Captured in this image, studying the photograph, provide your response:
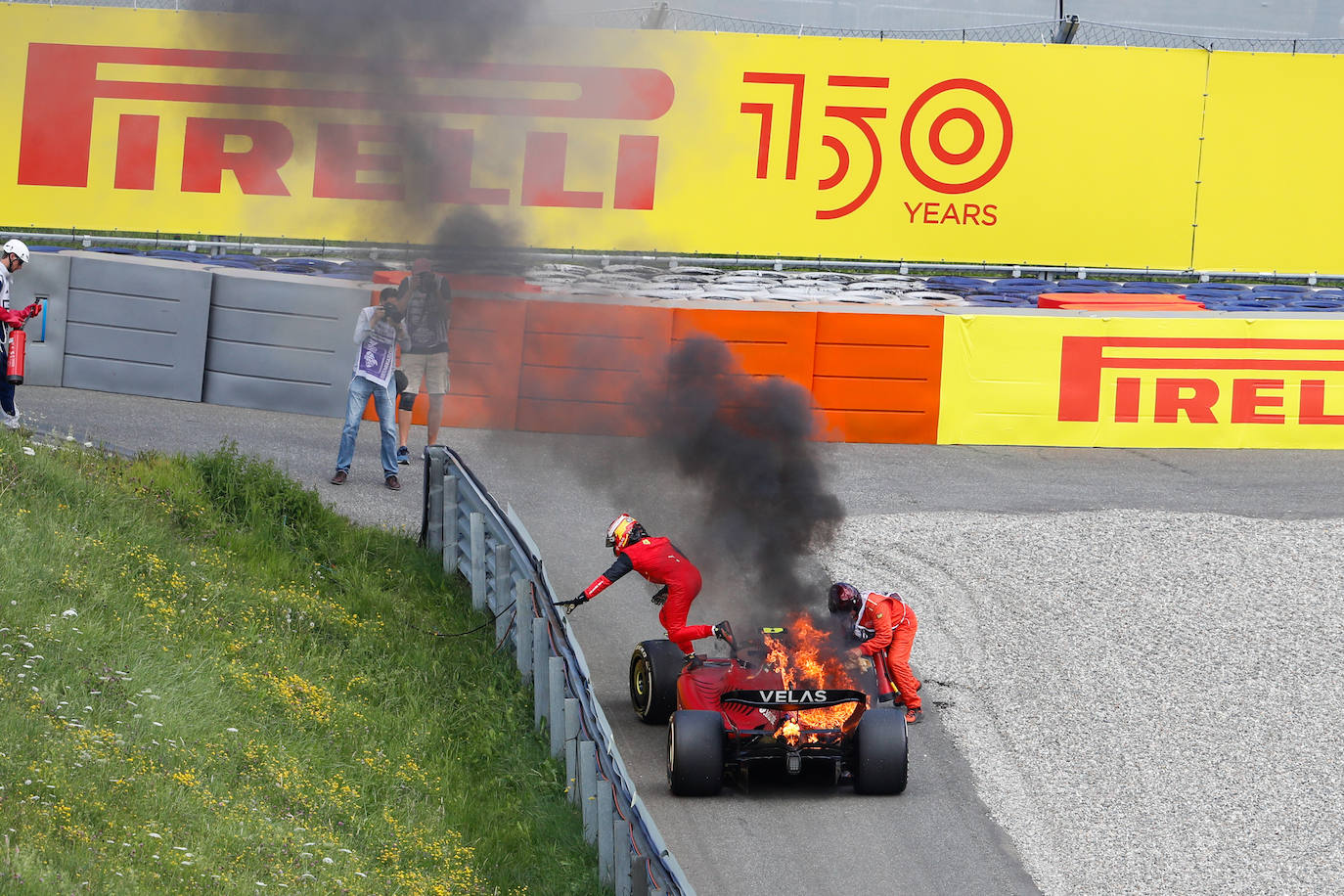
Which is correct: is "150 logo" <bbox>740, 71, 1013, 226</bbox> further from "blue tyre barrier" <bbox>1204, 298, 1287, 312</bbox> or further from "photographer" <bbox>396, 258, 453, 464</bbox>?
Result: "photographer" <bbox>396, 258, 453, 464</bbox>

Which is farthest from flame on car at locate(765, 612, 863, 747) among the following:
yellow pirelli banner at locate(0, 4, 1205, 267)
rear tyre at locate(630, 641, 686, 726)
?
yellow pirelli banner at locate(0, 4, 1205, 267)

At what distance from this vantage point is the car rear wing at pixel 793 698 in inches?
440

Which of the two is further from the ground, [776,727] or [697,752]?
[776,727]

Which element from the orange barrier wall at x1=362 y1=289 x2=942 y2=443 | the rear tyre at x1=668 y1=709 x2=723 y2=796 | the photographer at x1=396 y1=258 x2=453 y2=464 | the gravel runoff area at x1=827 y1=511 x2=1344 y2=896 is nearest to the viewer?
the gravel runoff area at x1=827 y1=511 x2=1344 y2=896

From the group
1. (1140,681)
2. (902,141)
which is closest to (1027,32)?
(902,141)

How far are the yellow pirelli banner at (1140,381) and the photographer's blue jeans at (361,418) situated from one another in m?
7.13

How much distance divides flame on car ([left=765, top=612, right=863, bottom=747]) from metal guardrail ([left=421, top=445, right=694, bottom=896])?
4.48 feet

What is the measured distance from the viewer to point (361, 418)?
16.5m

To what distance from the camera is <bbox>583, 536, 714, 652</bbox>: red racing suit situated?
1248cm

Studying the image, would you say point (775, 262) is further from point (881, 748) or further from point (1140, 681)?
point (881, 748)

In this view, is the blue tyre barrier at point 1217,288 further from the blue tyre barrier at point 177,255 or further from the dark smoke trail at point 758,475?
the blue tyre barrier at point 177,255

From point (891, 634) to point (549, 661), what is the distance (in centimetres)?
270

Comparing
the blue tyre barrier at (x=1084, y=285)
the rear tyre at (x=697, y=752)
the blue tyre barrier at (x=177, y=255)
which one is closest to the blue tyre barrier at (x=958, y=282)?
the blue tyre barrier at (x=1084, y=285)

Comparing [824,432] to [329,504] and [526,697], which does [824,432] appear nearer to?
[329,504]
